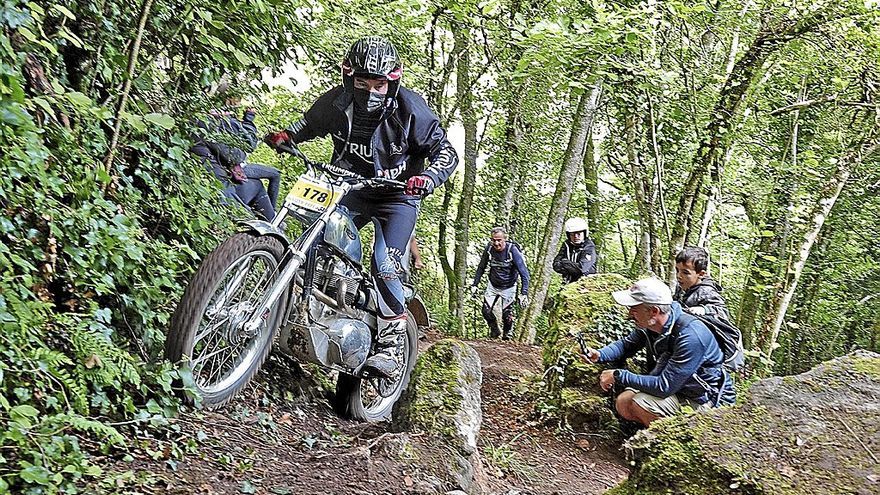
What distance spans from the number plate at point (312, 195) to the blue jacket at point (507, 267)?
814cm

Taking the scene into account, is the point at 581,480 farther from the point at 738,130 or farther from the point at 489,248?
the point at 489,248

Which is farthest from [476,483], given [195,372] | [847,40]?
[847,40]

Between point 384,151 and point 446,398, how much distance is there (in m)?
1.87

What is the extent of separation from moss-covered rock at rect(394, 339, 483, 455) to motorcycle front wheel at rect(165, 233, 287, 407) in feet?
3.32

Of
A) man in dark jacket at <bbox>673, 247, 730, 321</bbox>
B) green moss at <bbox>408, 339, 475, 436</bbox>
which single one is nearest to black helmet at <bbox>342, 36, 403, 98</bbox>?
green moss at <bbox>408, 339, 475, 436</bbox>

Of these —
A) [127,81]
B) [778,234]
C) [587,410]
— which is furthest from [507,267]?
[127,81]

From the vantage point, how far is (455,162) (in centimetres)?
514

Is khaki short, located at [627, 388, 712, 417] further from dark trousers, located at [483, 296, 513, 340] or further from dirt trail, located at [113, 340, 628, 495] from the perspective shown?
dark trousers, located at [483, 296, 513, 340]

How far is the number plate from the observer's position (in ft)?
14.8

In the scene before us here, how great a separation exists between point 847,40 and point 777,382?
5827 millimetres

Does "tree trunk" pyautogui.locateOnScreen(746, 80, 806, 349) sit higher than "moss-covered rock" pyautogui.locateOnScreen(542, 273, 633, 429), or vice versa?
"tree trunk" pyautogui.locateOnScreen(746, 80, 806, 349)

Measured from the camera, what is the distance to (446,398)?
4.52 meters

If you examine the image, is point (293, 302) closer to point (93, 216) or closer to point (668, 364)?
point (93, 216)

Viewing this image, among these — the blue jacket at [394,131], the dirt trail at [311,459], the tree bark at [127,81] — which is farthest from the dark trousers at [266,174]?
the tree bark at [127,81]
